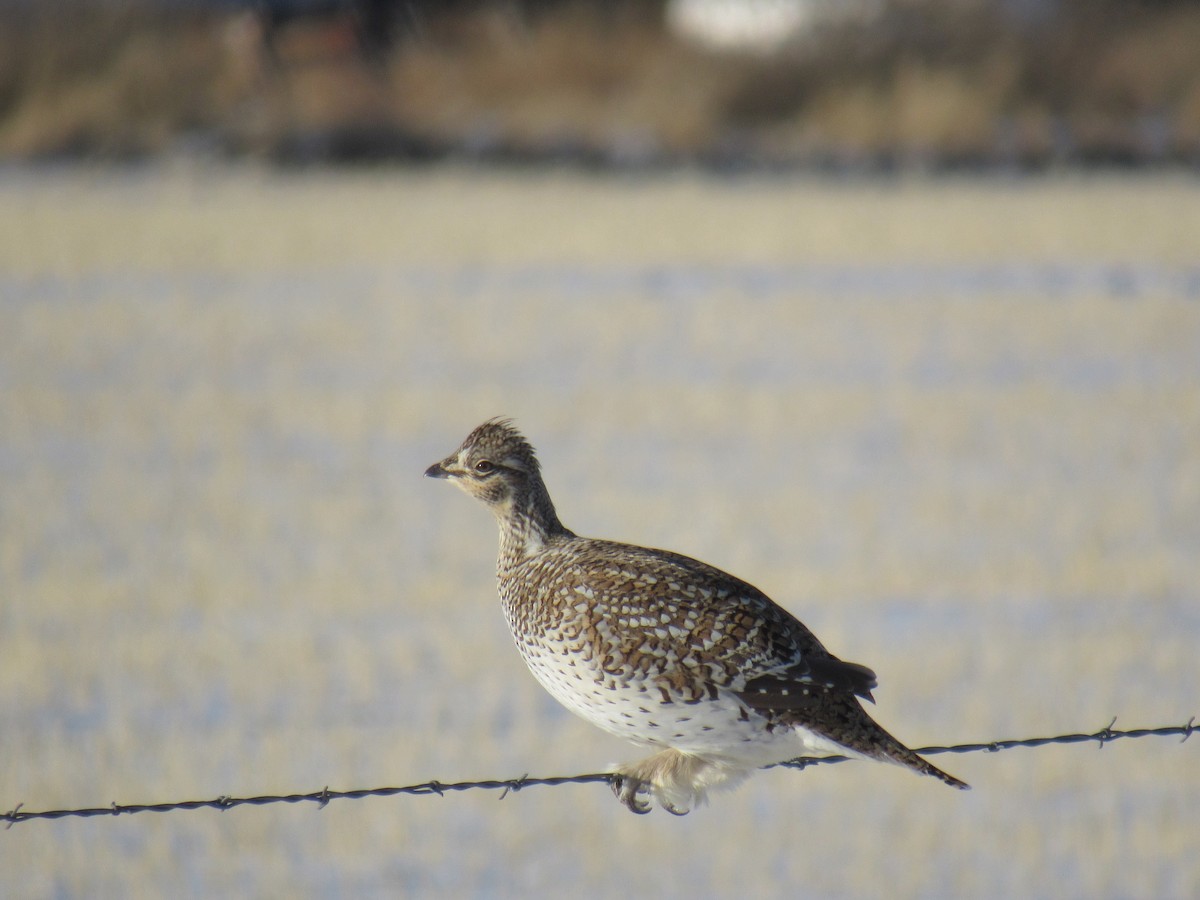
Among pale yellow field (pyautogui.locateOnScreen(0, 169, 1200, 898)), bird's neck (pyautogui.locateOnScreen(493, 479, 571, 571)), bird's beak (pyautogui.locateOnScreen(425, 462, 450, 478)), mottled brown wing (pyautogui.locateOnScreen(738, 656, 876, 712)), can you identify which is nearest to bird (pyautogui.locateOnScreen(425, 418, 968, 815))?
mottled brown wing (pyautogui.locateOnScreen(738, 656, 876, 712))

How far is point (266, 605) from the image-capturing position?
14.4 m

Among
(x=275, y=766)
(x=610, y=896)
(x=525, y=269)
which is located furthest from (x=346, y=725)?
(x=525, y=269)

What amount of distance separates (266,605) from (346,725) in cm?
293

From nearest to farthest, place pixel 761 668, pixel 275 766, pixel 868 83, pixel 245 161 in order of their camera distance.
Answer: pixel 761 668 → pixel 275 766 → pixel 245 161 → pixel 868 83

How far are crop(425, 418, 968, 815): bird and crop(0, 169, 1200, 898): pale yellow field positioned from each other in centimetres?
396

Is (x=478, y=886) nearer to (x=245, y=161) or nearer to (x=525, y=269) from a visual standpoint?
(x=525, y=269)

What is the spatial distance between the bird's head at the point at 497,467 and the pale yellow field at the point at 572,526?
3598 mm

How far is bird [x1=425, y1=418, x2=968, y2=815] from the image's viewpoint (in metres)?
5.33

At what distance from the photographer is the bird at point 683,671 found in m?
5.33

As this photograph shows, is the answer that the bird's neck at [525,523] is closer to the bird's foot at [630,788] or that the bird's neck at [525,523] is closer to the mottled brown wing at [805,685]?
the bird's foot at [630,788]

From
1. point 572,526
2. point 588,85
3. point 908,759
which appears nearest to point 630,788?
point 908,759

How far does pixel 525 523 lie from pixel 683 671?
1360mm

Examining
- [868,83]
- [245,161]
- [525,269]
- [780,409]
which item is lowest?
[780,409]

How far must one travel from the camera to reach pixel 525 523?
6.60 m
